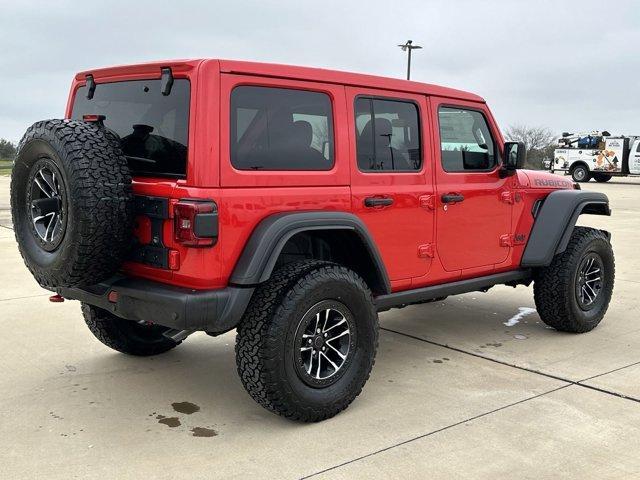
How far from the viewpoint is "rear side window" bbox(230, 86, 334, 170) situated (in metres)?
3.33

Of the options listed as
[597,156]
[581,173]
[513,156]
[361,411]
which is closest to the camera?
[361,411]

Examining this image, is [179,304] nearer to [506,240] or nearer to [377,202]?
[377,202]

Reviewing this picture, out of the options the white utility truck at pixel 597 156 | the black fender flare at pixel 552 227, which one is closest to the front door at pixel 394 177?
the black fender flare at pixel 552 227

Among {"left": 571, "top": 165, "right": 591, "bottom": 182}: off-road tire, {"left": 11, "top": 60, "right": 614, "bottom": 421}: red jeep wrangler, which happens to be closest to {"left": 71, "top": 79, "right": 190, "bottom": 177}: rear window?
{"left": 11, "top": 60, "right": 614, "bottom": 421}: red jeep wrangler

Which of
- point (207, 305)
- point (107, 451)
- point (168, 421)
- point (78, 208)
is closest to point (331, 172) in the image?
point (207, 305)

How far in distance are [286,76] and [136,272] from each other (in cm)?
131

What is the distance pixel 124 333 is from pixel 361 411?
1.77 meters

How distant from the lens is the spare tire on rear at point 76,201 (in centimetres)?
309

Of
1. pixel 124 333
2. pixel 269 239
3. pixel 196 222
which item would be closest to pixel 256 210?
pixel 269 239

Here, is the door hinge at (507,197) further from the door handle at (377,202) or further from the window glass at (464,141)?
the door handle at (377,202)

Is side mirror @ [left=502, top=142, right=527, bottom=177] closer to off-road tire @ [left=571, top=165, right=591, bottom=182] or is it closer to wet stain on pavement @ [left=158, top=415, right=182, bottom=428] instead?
wet stain on pavement @ [left=158, top=415, right=182, bottom=428]

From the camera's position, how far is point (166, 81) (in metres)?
3.33

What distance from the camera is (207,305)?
3146 millimetres

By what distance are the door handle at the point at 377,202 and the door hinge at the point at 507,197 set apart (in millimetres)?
1222
